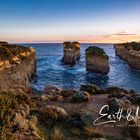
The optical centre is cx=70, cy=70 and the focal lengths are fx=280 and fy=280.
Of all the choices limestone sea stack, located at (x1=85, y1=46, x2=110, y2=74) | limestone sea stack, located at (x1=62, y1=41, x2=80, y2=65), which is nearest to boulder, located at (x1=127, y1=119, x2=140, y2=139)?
limestone sea stack, located at (x1=85, y1=46, x2=110, y2=74)

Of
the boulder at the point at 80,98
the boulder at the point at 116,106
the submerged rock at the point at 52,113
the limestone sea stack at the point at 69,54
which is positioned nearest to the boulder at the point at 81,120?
the submerged rock at the point at 52,113

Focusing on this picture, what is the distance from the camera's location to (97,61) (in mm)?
57094

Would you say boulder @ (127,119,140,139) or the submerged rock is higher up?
the submerged rock

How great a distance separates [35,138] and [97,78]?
41.1m

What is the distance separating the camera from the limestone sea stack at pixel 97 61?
56188 mm

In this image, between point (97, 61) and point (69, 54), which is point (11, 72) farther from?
point (69, 54)

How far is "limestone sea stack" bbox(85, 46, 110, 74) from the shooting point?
5619 centimetres

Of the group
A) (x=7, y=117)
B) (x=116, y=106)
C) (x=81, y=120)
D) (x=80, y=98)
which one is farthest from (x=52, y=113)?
(x=80, y=98)

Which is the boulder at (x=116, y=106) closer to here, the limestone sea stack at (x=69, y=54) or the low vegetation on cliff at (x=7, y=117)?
the low vegetation on cliff at (x=7, y=117)

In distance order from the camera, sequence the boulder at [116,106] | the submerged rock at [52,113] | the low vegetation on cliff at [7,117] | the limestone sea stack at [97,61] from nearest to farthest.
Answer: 1. the low vegetation on cliff at [7,117]
2. the submerged rock at [52,113]
3. the boulder at [116,106]
4. the limestone sea stack at [97,61]

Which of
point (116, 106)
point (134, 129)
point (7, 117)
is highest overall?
point (7, 117)

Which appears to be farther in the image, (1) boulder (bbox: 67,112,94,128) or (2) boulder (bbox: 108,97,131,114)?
(2) boulder (bbox: 108,97,131,114)

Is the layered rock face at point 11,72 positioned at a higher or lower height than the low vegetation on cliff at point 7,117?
lower

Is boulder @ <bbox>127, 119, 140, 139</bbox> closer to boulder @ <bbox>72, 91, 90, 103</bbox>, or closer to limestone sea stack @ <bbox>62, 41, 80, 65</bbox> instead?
boulder @ <bbox>72, 91, 90, 103</bbox>
